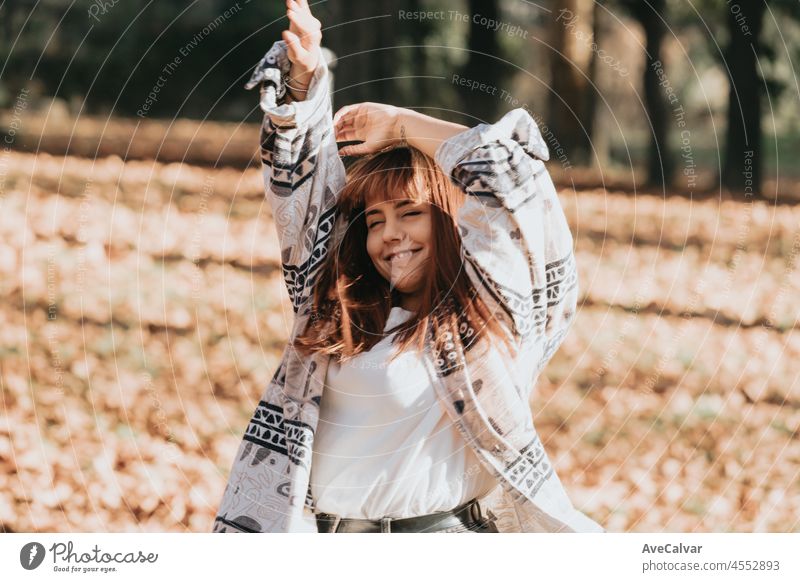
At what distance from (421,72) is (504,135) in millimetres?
17718

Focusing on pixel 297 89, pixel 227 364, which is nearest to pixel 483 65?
pixel 227 364

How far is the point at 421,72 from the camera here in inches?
781

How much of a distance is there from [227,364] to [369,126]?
387cm

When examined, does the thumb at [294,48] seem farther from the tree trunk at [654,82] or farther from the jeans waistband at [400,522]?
the tree trunk at [654,82]

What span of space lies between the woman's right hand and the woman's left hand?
0.72 ft

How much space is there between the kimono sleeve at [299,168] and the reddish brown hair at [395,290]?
0.07 meters

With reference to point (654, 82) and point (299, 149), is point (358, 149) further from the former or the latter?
Result: point (654, 82)

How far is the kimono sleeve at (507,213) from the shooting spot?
97.6 inches

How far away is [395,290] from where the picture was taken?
2.69 metres

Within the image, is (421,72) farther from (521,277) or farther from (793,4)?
(521,277)

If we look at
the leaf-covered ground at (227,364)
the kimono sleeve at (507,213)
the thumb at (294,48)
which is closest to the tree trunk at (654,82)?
the leaf-covered ground at (227,364)

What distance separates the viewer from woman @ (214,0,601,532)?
2484mm

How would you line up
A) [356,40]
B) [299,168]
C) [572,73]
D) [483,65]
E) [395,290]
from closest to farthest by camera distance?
[299,168], [395,290], [356,40], [572,73], [483,65]
